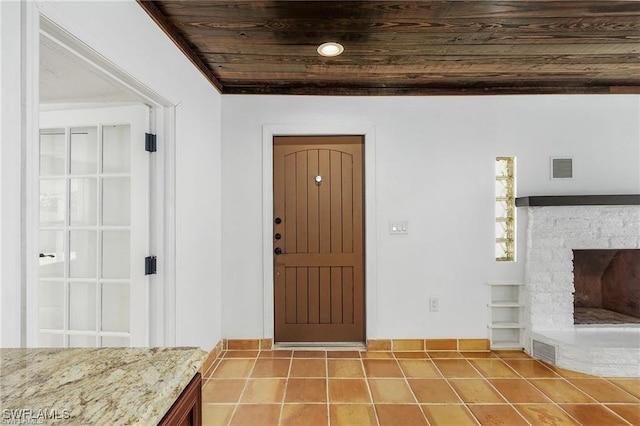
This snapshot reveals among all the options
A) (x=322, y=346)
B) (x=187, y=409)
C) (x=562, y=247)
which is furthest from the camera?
(x=322, y=346)

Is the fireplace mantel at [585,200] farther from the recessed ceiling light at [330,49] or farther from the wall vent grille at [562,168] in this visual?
the recessed ceiling light at [330,49]

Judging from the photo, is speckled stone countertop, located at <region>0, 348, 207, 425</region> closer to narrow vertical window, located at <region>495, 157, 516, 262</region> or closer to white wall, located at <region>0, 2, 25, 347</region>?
white wall, located at <region>0, 2, 25, 347</region>

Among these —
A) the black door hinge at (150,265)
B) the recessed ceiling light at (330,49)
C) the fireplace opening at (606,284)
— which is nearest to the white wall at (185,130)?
the black door hinge at (150,265)

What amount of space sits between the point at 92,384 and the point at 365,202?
266 cm

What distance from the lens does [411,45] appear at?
7.78 feet

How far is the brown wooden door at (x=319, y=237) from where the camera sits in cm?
320

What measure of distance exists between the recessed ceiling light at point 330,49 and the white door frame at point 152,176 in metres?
1.06

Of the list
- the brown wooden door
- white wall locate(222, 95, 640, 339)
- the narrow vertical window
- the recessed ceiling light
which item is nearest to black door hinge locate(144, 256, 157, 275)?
white wall locate(222, 95, 640, 339)

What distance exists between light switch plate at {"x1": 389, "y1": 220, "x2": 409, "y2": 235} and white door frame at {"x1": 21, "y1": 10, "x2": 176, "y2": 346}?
184 centimetres

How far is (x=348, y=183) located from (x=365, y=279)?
2.91 ft

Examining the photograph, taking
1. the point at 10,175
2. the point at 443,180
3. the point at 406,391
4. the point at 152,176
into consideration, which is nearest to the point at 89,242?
the point at 152,176

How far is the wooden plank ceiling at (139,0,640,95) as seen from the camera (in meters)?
1.94

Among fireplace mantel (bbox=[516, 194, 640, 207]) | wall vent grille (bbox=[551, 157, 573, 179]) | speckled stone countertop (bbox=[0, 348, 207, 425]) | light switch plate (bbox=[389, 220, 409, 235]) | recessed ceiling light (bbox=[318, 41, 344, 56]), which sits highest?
recessed ceiling light (bbox=[318, 41, 344, 56])

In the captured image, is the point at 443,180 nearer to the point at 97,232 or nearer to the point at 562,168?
the point at 562,168
